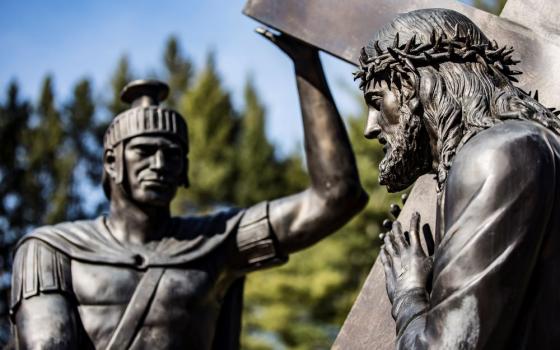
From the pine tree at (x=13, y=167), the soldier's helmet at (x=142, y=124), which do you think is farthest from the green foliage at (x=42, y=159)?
the soldier's helmet at (x=142, y=124)

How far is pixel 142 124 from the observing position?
7.26 m

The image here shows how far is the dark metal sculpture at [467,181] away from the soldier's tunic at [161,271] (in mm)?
2795

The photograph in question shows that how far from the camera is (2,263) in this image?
26.6 metres

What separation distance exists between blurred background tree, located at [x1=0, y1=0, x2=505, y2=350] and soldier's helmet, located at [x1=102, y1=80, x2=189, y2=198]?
1471 centimetres

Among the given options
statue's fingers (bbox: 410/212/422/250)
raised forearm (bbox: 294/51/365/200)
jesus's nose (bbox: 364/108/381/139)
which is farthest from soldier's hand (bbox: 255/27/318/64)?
statue's fingers (bbox: 410/212/422/250)

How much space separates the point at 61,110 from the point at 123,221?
27.8m

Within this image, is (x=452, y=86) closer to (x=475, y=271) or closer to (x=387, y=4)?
(x=475, y=271)

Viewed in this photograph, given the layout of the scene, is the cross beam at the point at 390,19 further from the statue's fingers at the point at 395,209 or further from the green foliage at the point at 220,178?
the green foliage at the point at 220,178

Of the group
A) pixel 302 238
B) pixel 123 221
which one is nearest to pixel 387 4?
pixel 302 238

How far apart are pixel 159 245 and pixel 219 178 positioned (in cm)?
2653

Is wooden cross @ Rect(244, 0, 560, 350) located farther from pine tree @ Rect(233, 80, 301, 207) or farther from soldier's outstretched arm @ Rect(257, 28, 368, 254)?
pine tree @ Rect(233, 80, 301, 207)

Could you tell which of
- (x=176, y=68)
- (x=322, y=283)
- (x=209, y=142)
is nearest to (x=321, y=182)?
(x=322, y=283)

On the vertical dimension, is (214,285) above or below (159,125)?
below

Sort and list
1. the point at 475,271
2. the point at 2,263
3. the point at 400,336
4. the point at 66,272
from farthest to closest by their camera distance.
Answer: the point at 2,263 < the point at 66,272 < the point at 400,336 < the point at 475,271
